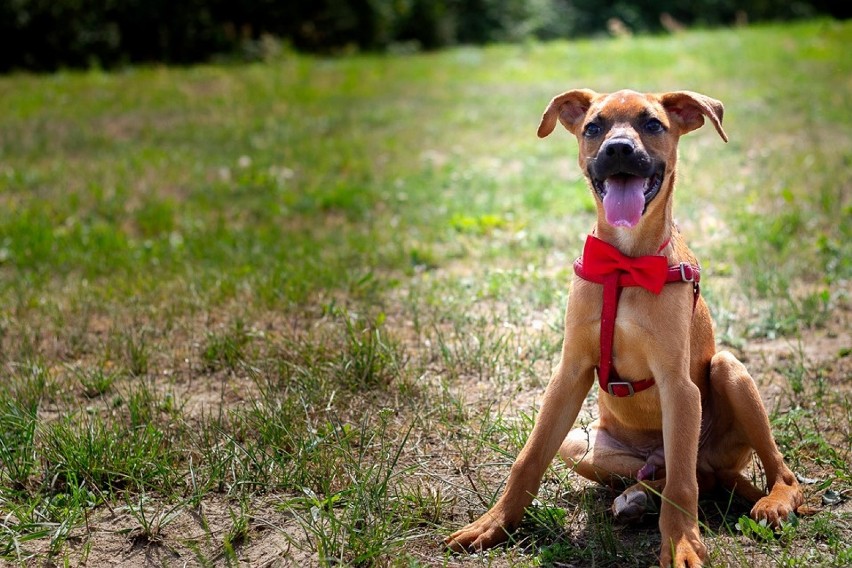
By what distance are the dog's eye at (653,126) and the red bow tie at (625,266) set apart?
1.49ft

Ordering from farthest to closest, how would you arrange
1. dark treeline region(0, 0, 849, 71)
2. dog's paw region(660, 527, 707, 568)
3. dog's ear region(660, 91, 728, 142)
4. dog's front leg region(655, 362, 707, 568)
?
1. dark treeline region(0, 0, 849, 71)
2. dog's ear region(660, 91, 728, 142)
3. dog's front leg region(655, 362, 707, 568)
4. dog's paw region(660, 527, 707, 568)

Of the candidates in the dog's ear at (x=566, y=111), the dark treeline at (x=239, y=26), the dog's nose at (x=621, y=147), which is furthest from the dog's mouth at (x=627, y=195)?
the dark treeline at (x=239, y=26)

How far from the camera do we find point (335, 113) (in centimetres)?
1261

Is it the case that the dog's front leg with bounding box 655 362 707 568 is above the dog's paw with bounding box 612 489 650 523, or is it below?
above

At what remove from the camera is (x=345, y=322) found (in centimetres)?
527

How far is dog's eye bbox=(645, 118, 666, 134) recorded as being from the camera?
353cm

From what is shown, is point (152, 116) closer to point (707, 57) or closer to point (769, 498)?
point (707, 57)

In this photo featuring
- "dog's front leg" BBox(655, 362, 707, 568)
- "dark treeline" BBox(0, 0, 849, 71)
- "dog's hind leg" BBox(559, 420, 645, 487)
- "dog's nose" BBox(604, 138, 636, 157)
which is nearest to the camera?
"dog's front leg" BBox(655, 362, 707, 568)

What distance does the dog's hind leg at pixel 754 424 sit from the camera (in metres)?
3.60

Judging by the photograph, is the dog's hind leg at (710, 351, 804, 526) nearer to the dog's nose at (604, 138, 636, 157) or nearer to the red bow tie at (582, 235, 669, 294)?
the red bow tie at (582, 235, 669, 294)

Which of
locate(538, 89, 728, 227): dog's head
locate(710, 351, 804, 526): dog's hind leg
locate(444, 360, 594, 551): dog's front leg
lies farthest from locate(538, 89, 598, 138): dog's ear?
locate(710, 351, 804, 526): dog's hind leg

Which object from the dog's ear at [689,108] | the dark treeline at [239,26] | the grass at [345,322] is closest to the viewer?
the grass at [345,322]

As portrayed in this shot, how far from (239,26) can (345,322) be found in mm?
16821

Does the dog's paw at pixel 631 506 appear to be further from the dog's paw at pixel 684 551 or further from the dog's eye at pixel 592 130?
the dog's eye at pixel 592 130
